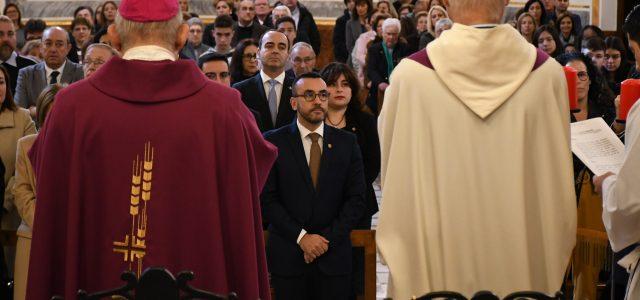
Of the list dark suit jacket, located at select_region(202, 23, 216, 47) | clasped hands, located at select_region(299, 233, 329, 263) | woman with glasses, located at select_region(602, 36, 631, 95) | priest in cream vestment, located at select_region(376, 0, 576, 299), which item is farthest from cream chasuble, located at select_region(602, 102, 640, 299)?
dark suit jacket, located at select_region(202, 23, 216, 47)

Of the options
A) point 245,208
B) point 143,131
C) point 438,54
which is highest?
point 438,54

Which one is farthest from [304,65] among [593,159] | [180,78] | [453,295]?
[453,295]

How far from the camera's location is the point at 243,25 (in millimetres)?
12719

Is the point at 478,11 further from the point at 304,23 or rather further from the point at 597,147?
the point at 304,23

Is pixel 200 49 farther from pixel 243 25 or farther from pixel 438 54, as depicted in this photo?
pixel 438 54

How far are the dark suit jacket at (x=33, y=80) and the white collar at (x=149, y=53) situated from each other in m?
5.69

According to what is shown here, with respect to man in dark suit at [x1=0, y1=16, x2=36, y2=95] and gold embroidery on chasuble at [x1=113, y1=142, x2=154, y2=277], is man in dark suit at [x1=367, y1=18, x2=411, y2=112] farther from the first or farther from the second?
gold embroidery on chasuble at [x1=113, y1=142, x2=154, y2=277]

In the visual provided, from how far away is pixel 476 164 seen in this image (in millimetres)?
4230

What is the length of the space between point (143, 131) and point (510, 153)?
1.37 m

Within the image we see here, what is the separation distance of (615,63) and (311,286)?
7437 millimetres

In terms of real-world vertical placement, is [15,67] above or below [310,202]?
above

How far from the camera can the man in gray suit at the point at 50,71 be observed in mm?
9500

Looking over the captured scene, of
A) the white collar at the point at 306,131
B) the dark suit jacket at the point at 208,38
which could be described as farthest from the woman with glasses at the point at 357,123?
the dark suit jacket at the point at 208,38

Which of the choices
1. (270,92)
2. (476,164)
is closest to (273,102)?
(270,92)
